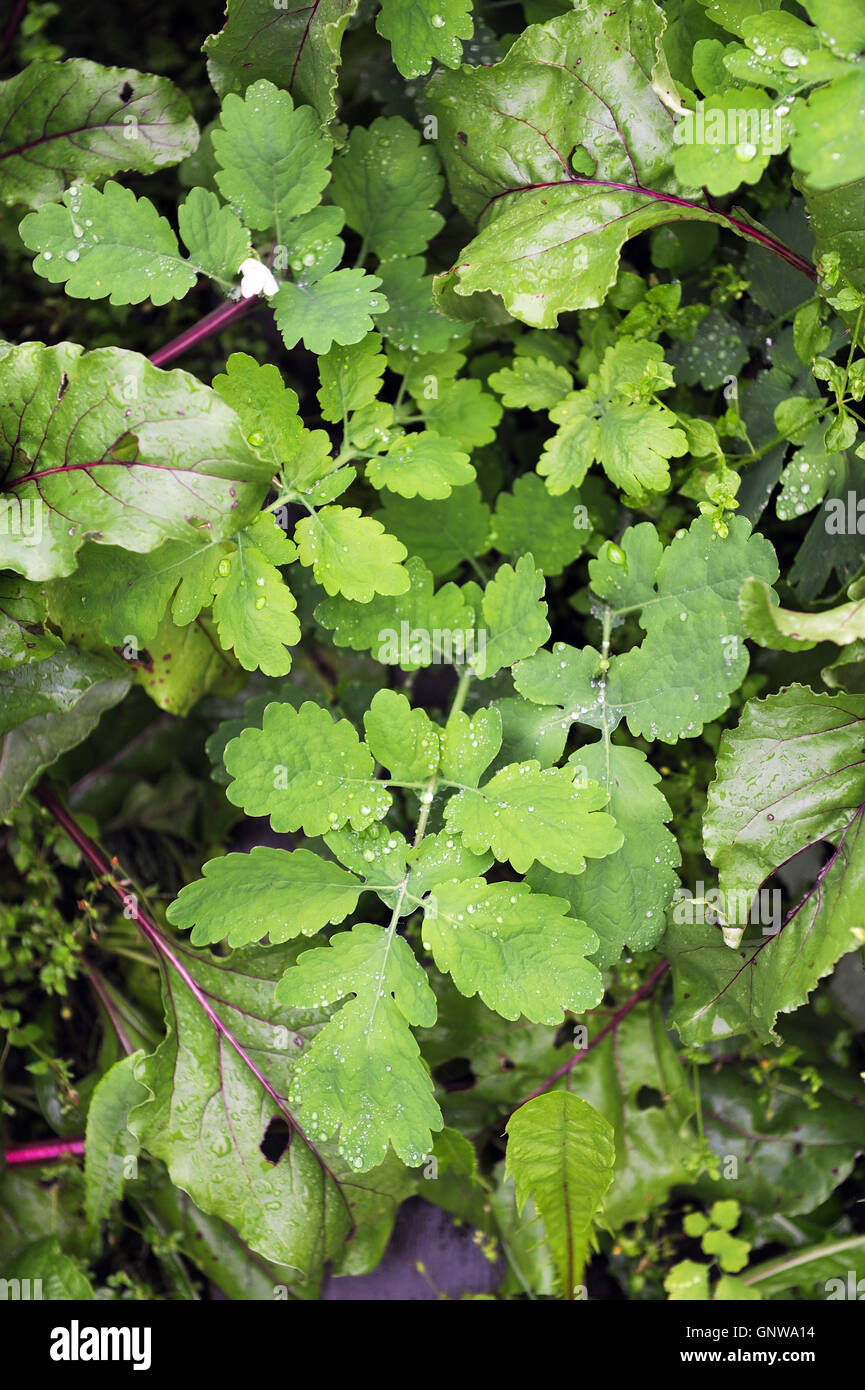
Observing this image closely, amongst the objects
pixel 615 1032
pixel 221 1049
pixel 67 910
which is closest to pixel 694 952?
pixel 615 1032

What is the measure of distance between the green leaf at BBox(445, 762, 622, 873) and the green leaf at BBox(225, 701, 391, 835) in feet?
0.45

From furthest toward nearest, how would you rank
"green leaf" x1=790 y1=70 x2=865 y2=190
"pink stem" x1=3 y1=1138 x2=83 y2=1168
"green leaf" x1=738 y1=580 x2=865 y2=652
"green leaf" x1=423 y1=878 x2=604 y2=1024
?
"pink stem" x1=3 y1=1138 x2=83 y2=1168 → "green leaf" x1=423 y1=878 x2=604 y2=1024 → "green leaf" x1=738 y1=580 x2=865 y2=652 → "green leaf" x1=790 y1=70 x2=865 y2=190

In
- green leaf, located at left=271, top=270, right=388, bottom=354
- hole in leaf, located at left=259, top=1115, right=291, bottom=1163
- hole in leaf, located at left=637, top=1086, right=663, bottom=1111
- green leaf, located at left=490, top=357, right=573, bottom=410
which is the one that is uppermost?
green leaf, located at left=271, top=270, right=388, bottom=354

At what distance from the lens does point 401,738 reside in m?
1.41

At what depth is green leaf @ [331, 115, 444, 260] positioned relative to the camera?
1489 millimetres

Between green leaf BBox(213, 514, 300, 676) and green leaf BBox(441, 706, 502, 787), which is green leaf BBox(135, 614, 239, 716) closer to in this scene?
green leaf BBox(213, 514, 300, 676)

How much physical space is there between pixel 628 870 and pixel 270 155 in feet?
3.75

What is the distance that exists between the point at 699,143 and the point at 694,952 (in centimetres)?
113

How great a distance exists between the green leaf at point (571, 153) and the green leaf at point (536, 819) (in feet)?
2.14

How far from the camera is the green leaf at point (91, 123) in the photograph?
151 centimetres

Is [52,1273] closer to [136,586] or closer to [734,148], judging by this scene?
[136,586]

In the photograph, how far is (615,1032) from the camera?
5.89 feet

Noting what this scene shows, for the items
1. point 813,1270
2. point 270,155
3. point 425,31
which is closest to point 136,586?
point 270,155

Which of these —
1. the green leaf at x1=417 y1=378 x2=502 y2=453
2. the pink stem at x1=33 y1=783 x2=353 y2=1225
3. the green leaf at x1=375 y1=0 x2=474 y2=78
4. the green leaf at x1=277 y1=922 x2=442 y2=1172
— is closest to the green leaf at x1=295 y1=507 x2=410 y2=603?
the green leaf at x1=417 y1=378 x2=502 y2=453
